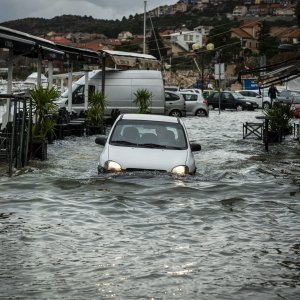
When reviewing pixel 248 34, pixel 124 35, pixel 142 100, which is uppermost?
pixel 248 34

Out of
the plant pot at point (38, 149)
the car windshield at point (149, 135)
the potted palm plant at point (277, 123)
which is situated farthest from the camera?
the potted palm plant at point (277, 123)

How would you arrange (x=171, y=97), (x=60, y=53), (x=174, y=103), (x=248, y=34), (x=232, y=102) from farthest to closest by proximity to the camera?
(x=248, y=34), (x=232, y=102), (x=174, y=103), (x=171, y=97), (x=60, y=53)

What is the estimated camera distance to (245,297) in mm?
7008

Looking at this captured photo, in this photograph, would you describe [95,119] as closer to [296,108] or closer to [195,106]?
[296,108]

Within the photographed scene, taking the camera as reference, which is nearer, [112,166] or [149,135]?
[112,166]

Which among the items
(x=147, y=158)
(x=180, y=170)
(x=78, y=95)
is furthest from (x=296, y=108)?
(x=147, y=158)

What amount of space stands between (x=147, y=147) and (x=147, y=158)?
64 centimetres

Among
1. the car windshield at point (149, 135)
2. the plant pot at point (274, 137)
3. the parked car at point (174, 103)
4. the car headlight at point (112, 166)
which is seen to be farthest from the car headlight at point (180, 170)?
the parked car at point (174, 103)

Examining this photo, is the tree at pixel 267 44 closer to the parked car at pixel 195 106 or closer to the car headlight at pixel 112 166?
the parked car at pixel 195 106

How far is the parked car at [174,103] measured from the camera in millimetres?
43312

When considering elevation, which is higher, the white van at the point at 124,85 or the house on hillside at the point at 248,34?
the house on hillside at the point at 248,34

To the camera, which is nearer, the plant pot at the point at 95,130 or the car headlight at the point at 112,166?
the car headlight at the point at 112,166

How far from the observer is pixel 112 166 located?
1394 centimetres

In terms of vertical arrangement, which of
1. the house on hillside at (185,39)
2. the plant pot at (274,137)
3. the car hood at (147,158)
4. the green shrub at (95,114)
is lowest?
the plant pot at (274,137)
